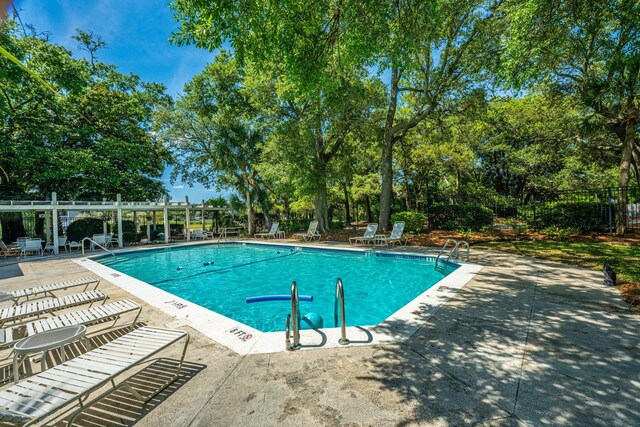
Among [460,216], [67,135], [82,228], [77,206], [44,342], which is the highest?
[67,135]

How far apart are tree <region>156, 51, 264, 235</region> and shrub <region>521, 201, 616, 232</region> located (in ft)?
60.3

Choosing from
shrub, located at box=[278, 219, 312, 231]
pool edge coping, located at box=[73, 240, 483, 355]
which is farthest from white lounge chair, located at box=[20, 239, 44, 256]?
shrub, located at box=[278, 219, 312, 231]

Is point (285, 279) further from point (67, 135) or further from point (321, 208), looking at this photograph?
point (67, 135)

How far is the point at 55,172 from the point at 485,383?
23.7m

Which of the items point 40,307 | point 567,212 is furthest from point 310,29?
point 567,212

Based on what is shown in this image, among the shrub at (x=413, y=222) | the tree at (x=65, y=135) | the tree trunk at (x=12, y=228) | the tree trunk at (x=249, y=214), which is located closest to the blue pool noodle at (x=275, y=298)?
the shrub at (x=413, y=222)

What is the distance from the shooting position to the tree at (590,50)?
19.0 ft

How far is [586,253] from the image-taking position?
8555 millimetres

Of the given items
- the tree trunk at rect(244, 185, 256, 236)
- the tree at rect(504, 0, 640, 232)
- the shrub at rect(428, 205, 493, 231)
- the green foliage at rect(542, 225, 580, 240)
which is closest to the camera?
the tree at rect(504, 0, 640, 232)

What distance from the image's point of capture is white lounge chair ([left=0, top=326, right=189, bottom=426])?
6.46 feet

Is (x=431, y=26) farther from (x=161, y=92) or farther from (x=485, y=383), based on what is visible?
(x=161, y=92)

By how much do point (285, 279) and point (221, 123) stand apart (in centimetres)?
1590

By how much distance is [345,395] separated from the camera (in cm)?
254

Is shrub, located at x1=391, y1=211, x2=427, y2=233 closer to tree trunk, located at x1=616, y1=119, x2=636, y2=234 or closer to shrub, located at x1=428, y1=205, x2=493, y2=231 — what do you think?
shrub, located at x1=428, y1=205, x2=493, y2=231
